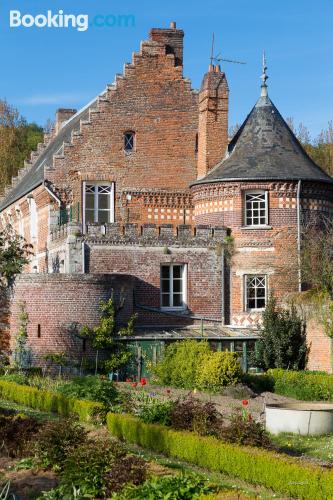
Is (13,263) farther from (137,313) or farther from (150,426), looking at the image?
(150,426)

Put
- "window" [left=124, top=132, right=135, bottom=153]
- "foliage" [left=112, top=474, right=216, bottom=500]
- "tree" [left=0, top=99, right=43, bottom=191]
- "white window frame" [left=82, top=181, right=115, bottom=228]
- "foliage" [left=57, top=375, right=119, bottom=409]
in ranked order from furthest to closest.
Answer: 1. "tree" [left=0, top=99, right=43, bottom=191]
2. "window" [left=124, top=132, right=135, bottom=153]
3. "white window frame" [left=82, top=181, right=115, bottom=228]
4. "foliage" [left=57, top=375, right=119, bottom=409]
5. "foliage" [left=112, top=474, right=216, bottom=500]

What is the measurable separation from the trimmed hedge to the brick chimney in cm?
1175

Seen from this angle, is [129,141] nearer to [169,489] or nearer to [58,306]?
[58,306]

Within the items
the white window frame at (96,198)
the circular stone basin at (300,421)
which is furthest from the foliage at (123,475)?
the white window frame at (96,198)

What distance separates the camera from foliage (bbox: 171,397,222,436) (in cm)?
1678

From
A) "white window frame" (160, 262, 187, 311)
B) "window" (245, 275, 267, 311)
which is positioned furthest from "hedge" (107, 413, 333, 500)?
"window" (245, 275, 267, 311)

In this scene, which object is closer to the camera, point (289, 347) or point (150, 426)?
point (150, 426)

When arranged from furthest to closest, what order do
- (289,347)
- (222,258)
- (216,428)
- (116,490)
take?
(222,258) < (289,347) < (216,428) < (116,490)

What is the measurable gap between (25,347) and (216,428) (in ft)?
50.2

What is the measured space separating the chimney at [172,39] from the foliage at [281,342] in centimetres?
1319

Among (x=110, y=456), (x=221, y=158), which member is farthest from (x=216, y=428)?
(x=221, y=158)

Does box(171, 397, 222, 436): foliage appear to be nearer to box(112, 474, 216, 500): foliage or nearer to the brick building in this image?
box(112, 474, 216, 500): foliage

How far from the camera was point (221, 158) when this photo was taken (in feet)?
122

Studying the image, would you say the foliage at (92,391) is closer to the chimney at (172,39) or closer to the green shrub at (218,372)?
the green shrub at (218,372)
